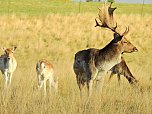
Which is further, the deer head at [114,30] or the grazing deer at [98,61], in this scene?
the deer head at [114,30]

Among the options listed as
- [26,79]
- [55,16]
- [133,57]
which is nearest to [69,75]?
[26,79]

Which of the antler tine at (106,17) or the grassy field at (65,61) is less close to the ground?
the antler tine at (106,17)

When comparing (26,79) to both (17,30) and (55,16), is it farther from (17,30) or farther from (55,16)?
(55,16)

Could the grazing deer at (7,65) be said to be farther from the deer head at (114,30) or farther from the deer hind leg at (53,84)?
the deer head at (114,30)

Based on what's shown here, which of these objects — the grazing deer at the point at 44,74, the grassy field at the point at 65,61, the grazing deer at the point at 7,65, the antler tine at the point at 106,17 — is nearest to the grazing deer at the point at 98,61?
the grassy field at the point at 65,61

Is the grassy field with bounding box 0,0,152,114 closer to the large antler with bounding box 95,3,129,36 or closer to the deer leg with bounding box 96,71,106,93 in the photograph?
the deer leg with bounding box 96,71,106,93

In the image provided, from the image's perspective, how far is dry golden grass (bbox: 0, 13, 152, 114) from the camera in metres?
7.99

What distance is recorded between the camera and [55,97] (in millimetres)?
8758

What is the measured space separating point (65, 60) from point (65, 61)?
736 mm

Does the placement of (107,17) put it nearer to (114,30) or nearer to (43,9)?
(114,30)

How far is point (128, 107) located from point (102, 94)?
1.15 meters

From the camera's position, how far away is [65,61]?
17766mm

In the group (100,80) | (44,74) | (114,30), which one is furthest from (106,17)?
Answer: (44,74)

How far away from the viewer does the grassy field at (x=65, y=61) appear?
7.98m
